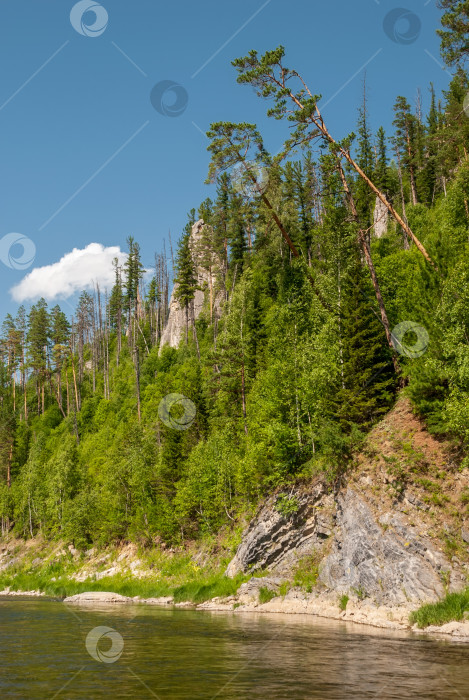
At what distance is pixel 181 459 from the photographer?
154ft

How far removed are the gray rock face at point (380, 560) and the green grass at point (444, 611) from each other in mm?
812

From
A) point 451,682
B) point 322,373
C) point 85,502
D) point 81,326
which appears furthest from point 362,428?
point 81,326

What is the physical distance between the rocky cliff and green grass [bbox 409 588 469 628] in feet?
2.48

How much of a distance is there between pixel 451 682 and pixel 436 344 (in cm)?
1639

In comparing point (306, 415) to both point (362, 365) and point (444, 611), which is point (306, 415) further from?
point (444, 611)

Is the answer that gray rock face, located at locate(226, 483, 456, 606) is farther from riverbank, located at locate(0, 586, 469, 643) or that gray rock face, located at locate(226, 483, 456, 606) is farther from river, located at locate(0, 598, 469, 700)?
Result: river, located at locate(0, 598, 469, 700)

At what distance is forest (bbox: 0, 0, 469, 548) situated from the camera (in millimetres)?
29422

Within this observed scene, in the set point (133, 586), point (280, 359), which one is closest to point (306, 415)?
point (280, 359)

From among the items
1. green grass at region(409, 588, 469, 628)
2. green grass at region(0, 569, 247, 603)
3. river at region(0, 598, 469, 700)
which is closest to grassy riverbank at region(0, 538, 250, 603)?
green grass at region(0, 569, 247, 603)

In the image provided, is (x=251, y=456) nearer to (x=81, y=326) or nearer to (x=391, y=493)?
(x=391, y=493)

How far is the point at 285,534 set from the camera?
1264 inches

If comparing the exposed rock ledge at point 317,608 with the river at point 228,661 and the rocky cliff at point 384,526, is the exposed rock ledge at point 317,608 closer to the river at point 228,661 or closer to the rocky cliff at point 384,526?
the rocky cliff at point 384,526

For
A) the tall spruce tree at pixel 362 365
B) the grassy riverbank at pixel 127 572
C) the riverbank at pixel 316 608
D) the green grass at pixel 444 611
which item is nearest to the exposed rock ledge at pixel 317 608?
the riverbank at pixel 316 608

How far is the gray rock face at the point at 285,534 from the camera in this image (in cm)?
3020
